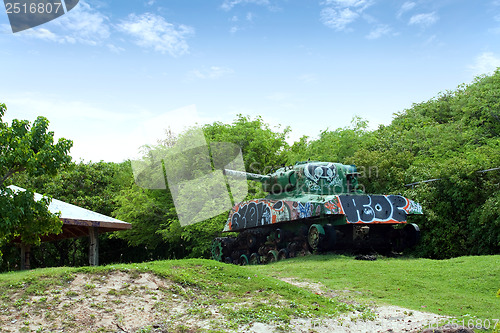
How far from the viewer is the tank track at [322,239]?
1479 cm

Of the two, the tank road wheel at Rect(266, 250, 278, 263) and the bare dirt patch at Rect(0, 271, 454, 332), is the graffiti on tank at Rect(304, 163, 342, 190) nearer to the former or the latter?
the tank road wheel at Rect(266, 250, 278, 263)

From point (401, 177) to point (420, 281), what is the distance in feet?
29.4

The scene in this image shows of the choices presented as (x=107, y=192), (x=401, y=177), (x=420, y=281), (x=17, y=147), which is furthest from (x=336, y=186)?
(x=107, y=192)

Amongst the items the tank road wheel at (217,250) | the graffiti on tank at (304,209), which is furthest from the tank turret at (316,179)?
the tank road wheel at (217,250)

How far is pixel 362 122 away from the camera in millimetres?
25859

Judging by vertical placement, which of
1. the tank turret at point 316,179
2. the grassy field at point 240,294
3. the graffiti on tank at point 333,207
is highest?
the tank turret at point 316,179

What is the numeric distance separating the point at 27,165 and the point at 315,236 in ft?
27.8

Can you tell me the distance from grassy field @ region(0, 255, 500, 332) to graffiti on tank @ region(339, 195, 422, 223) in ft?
10.1

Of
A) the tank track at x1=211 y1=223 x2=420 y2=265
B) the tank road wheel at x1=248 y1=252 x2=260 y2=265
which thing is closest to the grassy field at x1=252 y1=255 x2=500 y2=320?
the tank track at x1=211 y1=223 x2=420 y2=265

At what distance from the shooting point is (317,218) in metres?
15.4

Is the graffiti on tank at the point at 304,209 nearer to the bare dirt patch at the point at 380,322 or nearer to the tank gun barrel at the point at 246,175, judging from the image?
the tank gun barrel at the point at 246,175

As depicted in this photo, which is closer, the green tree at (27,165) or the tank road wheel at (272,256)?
the green tree at (27,165)

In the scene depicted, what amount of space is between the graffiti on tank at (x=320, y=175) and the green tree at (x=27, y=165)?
8627mm

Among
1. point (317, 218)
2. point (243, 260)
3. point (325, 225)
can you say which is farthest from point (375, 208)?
point (243, 260)
